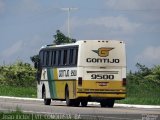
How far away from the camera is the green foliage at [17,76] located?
7550 centimetres

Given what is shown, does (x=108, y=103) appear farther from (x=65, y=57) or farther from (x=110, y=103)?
(x=65, y=57)

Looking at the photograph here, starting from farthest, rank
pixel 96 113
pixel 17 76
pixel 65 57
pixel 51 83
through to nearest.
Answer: pixel 17 76 < pixel 51 83 < pixel 65 57 < pixel 96 113

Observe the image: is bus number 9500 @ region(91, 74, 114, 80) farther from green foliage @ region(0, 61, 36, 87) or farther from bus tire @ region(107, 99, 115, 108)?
green foliage @ region(0, 61, 36, 87)

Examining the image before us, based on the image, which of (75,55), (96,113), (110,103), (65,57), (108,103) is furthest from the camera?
(65,57)

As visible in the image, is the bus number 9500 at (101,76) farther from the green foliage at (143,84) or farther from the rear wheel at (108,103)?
the green foliage at (143,84)

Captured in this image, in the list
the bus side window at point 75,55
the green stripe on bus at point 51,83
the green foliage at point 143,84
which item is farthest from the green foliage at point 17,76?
the bus side window at point 75,55

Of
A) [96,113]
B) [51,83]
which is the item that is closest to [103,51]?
[51,83]

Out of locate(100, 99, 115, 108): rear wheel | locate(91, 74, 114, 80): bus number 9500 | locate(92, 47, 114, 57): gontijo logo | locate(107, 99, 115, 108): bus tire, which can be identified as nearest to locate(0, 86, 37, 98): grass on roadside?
locate(100, 99, 115, 108): rear wheel

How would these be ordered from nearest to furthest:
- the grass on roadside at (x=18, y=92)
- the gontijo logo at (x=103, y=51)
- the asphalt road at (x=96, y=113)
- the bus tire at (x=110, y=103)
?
the asphalt road at (x=96, y=113), the gontijo logo at (x=103, y=51), the bus tire at (x=110, y=103), the grass on roadside at (x=18, y=92)

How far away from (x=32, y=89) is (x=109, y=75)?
28619mm

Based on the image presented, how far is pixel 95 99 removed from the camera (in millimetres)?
40375

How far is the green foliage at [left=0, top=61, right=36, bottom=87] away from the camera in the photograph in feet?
248

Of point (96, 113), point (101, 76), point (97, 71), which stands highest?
point (97, 71)

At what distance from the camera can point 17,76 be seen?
76250mm
